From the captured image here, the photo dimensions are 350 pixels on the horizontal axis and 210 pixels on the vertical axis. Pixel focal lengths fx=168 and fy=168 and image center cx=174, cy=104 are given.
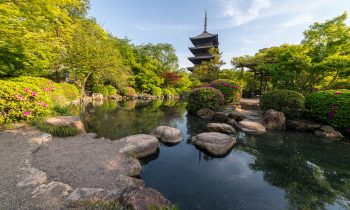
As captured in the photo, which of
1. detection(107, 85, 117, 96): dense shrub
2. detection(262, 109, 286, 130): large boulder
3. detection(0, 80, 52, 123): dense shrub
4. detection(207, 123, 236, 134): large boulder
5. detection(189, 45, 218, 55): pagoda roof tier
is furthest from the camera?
detection(189, 45, 218, 55): pagoda roof tier

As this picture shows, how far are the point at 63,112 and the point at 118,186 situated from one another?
6.13m

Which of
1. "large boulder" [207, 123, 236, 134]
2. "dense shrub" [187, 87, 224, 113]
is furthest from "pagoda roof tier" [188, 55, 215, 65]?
"large boulder" [207, 123, 236, 134]

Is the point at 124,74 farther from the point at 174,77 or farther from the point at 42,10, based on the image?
the point at 42,10

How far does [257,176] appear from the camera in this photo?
3.91 metres

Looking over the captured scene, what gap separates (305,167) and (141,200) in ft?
14.2

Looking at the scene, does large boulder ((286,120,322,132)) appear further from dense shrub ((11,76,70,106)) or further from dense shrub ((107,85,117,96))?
dense shrub ((107,85,117,96))

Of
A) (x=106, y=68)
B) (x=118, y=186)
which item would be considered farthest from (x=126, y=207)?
(x=106, y=68)

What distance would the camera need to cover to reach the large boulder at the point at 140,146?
173 inches

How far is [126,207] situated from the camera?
2.08 metres

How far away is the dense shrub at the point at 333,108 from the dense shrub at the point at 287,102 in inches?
21.1

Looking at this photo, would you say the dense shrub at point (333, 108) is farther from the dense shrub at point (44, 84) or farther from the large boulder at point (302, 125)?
the dense shrub at point (44, 84)

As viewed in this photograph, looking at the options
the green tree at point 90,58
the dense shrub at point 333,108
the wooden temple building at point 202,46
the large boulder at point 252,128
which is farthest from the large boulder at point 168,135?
the wooden temple building at point 202,46

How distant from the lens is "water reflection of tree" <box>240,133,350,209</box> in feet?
10.3

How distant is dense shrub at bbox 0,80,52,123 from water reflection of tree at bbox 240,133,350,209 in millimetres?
6930
